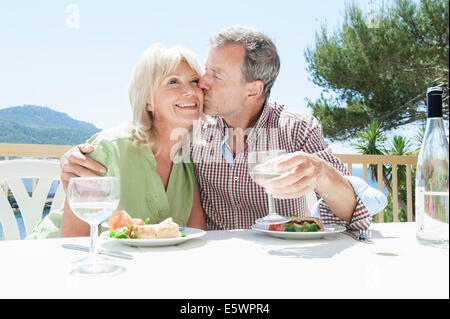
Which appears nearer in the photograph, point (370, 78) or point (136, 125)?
point (136, 125)

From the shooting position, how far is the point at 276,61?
83.5 inches

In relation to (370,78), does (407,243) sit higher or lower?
lower

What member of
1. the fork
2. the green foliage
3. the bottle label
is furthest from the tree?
the bottle label

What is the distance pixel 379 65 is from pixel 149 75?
30.4ft

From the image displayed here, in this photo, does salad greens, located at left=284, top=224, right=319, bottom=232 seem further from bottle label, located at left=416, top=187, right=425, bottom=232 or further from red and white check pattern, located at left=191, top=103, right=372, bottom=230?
red and white check pattern, located at left=191, top=103, right=372, bottom=230

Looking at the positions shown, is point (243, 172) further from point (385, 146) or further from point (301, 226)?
point (385, 146)

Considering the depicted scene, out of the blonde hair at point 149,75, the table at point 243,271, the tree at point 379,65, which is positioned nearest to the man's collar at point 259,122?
the blonde hair at point 149,75

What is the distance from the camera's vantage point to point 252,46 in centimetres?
200

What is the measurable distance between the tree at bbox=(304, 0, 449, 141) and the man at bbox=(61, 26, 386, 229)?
25.5ft

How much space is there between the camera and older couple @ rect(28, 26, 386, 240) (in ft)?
5.42

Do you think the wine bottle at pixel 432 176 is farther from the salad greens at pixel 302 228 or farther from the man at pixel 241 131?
the man at pixel 241 131
